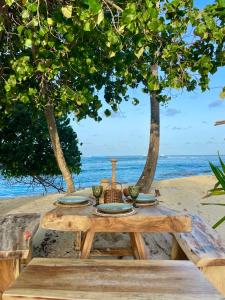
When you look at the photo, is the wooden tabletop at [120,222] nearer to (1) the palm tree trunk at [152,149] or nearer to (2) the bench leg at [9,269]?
(2) the bench leg at [9,269]

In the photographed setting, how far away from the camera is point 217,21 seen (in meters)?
4.80

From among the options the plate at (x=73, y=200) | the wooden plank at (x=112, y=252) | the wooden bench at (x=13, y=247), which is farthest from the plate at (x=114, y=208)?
the wooden plank at (x=112, y=252)

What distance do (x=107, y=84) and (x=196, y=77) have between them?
10.1 feet

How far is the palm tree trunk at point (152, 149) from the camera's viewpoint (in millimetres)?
9203

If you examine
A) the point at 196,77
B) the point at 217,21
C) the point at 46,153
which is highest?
the point at 217,21

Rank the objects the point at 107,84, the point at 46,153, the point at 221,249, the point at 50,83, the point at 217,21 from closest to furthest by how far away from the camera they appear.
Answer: the point at 221,249, the point at 217,21, the point at 50,83, the point at 107,84, the point at 46,153

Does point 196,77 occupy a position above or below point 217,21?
below

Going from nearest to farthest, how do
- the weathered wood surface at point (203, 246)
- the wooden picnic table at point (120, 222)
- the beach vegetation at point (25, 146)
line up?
the weathered wood surface at point (203, 246) → the wooden picnic table at point (120, 222) → the beach vegetation at point (25, 146)

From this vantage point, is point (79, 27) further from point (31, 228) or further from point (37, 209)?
point (37, 209)

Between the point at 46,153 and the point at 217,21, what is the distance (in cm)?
773

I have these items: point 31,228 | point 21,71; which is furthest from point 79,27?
point 31,228

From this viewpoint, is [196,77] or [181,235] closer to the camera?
[181,235]

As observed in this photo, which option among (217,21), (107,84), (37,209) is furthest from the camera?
(37,209)

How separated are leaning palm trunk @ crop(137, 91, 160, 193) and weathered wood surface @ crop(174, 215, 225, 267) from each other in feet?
15.8
